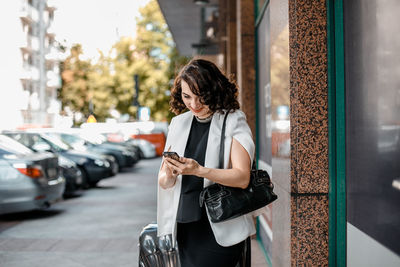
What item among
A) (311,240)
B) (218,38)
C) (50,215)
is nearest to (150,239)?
(311,240)

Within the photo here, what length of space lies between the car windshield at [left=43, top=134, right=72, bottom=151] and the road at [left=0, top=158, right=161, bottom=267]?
59.3 inches

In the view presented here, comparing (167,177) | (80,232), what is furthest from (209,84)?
(80,232)

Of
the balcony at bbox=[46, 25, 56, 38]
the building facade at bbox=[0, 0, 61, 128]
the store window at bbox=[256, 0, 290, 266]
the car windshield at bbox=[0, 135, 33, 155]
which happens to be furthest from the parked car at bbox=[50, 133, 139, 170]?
the balcony at bbox=[46, 25, 56, 38]

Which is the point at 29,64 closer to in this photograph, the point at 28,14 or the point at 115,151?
the point at 28,14

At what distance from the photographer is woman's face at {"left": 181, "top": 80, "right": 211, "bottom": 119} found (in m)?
2.44

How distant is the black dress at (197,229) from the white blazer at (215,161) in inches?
1.7

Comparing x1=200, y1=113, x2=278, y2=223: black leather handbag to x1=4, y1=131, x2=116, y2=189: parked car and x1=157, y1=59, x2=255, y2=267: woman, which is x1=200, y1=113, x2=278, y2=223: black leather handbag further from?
x1=4, y1=131, x2=116, y2=189: parked car

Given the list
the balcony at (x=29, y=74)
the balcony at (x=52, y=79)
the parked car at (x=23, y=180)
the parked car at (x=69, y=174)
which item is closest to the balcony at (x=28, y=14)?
the balcony at (x=29, y=74)

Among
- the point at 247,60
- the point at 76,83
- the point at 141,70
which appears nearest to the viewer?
the point at 247,60

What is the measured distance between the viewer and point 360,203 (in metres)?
2.83

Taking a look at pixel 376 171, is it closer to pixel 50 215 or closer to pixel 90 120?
pixel 50 215

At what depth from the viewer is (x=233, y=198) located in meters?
2.30

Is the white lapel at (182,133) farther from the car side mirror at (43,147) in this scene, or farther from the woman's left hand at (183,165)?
the car side mirror at (43,147)

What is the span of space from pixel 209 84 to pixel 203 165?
1.33 feet
